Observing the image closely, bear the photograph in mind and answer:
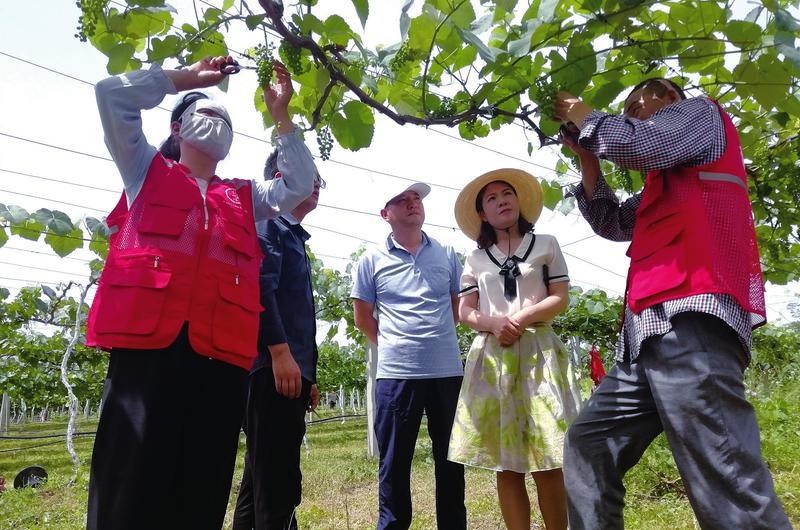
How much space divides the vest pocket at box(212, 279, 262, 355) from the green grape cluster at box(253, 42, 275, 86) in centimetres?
60

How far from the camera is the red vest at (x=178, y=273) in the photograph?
1588mm

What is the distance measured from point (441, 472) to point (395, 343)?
1.99 feet

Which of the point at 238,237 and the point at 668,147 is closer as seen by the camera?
the point at 668,147

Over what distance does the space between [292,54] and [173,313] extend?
2.66 feet

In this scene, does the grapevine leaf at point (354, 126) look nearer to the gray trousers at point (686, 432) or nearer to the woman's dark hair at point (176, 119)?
the woman's dark hair at point (176, 119)

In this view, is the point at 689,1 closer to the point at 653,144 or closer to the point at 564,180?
the point at 653,144

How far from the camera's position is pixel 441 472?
8.86ft

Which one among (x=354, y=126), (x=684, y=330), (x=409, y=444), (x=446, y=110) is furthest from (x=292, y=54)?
(x=409, y=444)

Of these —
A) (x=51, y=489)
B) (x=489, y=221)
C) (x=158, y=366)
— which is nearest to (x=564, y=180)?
(x=489, y=221)

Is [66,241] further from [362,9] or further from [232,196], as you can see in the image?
[362,9]

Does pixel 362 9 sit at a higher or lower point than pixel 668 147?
higher

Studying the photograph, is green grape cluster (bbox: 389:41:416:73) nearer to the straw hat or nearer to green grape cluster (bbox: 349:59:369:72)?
green grape cluster (bbox: 349:59:369:72)

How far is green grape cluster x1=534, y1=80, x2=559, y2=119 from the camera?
192 centimetres

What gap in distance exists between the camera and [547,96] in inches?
75.8
